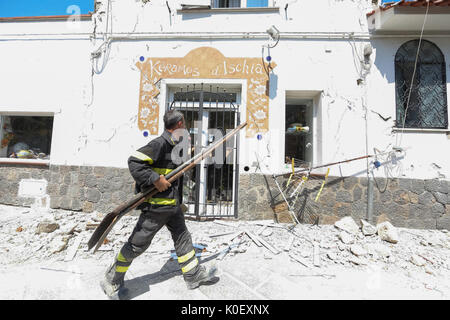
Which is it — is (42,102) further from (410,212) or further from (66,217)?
(410,212)

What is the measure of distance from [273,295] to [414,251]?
2747 mm

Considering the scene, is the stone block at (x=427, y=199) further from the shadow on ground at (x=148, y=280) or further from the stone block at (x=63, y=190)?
the stone block at (x=63, y=190)

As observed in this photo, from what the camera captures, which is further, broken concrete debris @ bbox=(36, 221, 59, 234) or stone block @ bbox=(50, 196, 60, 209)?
stone block @ bbox=(50, 196, 60, 209)

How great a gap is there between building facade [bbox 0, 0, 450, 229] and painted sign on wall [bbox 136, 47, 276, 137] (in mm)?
24

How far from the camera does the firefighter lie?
2.14 metres

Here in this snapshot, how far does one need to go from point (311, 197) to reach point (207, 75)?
3.43 meters

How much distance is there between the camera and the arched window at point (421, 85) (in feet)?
14.2

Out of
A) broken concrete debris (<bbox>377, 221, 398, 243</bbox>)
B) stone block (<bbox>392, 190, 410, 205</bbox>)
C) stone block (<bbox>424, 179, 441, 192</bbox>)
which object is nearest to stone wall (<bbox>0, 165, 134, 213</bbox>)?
broken concrete debris (<bbox>377, 221, 398, 243</bbox>)

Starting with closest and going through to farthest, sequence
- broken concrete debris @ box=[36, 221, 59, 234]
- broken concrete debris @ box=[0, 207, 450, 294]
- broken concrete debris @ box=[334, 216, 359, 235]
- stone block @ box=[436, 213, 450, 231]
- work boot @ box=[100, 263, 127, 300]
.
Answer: work boot @ box=[100, 263, 127, 300], broken concrete debris @ box=[0, 207, 450, 294], broken concrete debris @ box=[36, 221, 59, 234], broken concrete debris @ box=[334, 216, 359, 235], stone block @ box=[436, 213, 450, 231]

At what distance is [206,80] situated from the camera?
182 inches

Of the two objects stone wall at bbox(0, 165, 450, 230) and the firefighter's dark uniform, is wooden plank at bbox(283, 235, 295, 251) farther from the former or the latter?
the firefighter's dark uniform

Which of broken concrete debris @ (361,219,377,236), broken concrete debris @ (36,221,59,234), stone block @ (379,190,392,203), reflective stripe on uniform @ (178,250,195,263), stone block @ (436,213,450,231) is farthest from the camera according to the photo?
stone block @ (379,190,392,203)

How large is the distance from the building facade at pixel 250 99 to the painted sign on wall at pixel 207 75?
2cm

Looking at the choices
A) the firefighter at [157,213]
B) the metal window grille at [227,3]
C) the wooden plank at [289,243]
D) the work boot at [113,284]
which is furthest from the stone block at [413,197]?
the metal window grille at [227,3]
